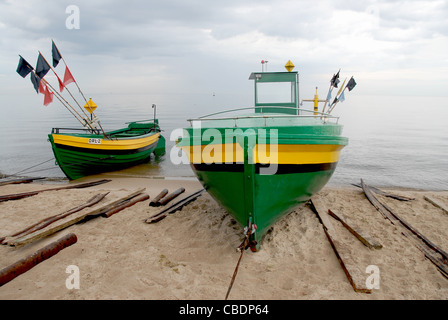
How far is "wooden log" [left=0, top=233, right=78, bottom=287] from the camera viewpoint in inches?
154

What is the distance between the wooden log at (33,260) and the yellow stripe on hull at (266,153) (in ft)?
8.02

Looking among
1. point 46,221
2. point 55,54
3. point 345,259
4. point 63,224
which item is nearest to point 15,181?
point 55,54

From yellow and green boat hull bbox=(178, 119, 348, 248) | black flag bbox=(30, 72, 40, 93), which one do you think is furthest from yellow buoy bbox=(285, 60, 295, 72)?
black flag bbox=(30, 72, 40, 93)

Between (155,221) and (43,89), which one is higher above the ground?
(43,89)

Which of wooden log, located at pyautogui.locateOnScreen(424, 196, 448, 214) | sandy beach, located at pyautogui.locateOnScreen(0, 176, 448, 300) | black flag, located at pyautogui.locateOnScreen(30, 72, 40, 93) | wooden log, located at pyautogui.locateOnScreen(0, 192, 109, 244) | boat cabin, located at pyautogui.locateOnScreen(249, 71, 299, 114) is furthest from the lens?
black flag, located at pyautogui.locateOnScreen(30, 72, 40, 93)

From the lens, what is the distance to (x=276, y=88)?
28.9 ft

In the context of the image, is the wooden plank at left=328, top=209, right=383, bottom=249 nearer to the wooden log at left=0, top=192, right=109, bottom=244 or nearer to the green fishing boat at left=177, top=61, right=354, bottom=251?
the green fishing boat at left=177, top=61, right=354, bottom=251

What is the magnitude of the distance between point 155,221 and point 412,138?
2294cm

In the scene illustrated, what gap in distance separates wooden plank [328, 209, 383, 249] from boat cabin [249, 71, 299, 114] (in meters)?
3.68

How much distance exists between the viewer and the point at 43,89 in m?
10.7

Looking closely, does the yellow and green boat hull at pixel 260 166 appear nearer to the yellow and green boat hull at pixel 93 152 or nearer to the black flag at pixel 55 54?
the yellow and green boat hull at pixel 93 152
